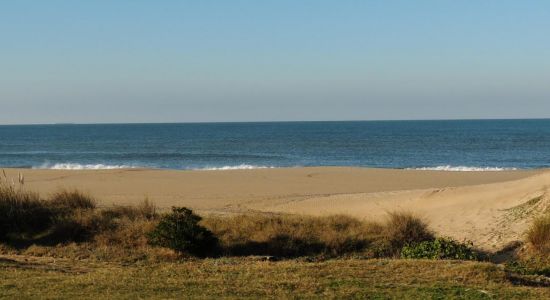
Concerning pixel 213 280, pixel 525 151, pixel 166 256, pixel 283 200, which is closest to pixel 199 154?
pixel 525 151

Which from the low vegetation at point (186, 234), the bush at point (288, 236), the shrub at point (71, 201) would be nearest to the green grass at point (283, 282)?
the low vegetation at point (186, 234)

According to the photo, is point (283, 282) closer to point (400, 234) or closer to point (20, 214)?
point (400, 234)

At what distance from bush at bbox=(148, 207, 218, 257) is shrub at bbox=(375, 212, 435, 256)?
401cm

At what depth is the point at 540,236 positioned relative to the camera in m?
15.4

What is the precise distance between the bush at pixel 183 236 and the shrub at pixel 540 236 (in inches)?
281

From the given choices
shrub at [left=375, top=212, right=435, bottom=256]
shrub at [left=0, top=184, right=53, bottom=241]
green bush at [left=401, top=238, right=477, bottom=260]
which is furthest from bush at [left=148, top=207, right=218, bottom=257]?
green bush at [left=401, top=238, right=477, bottom=260]

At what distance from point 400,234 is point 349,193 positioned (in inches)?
553

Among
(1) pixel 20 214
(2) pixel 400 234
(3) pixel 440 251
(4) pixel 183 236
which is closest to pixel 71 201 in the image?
(1) pixel 20 214

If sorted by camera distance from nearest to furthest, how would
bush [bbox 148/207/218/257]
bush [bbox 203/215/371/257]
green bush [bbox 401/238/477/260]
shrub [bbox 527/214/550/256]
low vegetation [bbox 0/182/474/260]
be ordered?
green bush [bbox 401/238/477/260] < shrub [bbox 527/214/550/256] < bush [bbox 148/207/218/257] < low vegetation [bbox 0/182/474/260] < bush [bbox 203/215/371/257]

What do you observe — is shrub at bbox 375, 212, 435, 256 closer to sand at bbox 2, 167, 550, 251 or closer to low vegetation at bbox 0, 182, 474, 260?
low vegetation at bbox 0, 182, 474, 260

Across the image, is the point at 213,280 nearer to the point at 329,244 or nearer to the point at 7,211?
the point at 329,244

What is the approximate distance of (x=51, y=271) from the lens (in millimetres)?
13008

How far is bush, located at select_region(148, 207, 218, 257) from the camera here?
53.4 feet

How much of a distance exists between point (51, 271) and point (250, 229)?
614cm
